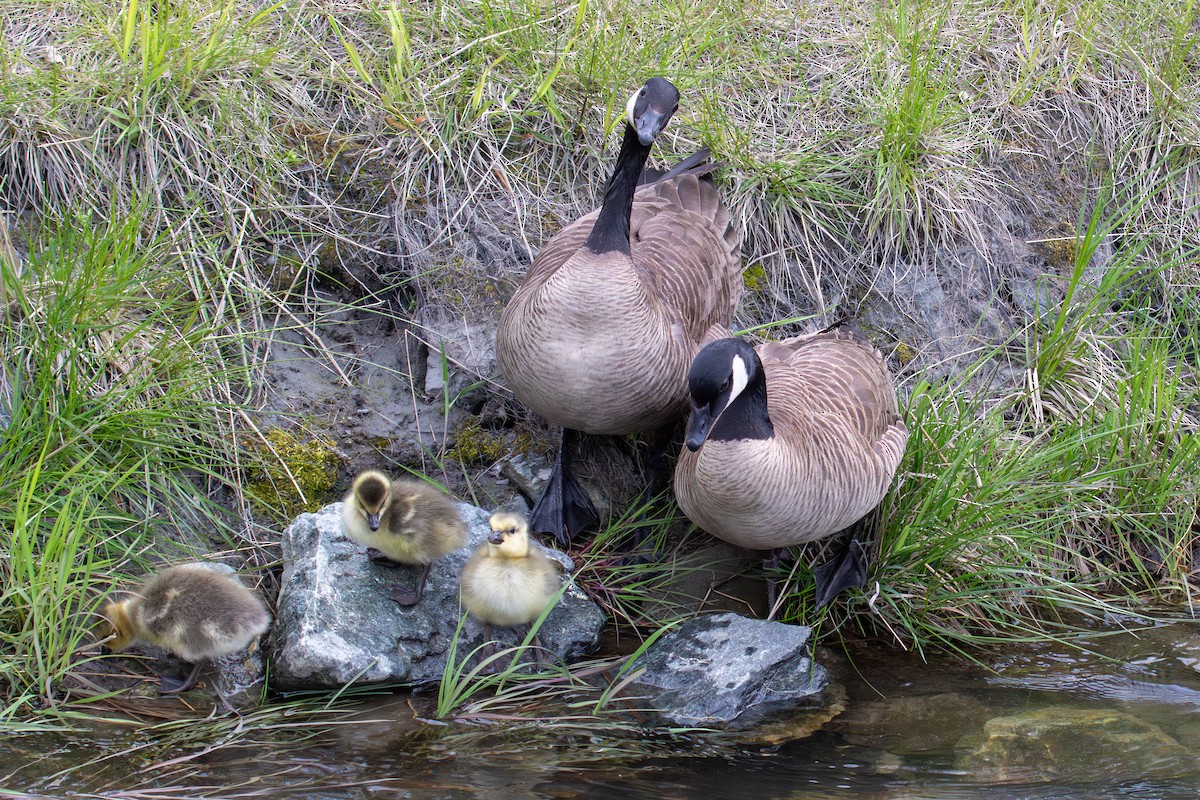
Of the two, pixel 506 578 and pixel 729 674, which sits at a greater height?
pixel 506 578

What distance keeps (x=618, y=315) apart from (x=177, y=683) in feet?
6.87

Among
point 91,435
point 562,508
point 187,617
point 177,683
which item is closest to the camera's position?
point 187,617

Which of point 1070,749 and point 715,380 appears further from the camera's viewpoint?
point 715,380

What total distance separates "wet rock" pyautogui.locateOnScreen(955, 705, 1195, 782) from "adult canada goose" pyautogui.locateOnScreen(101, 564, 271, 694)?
2.46 meters

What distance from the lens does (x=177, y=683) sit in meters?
3.88

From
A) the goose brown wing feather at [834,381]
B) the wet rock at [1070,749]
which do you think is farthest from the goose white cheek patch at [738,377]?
the wet rock at [1070,749]

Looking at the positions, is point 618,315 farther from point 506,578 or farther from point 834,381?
point 506,578

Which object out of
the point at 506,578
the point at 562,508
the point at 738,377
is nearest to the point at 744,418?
the point at 738,377

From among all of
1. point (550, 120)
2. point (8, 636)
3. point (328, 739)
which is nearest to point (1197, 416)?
point (550, 120)

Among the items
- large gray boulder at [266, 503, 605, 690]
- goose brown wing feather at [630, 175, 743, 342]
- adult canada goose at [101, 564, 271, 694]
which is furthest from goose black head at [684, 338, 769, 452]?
adult canada goose at [101, 564, 271, 694]

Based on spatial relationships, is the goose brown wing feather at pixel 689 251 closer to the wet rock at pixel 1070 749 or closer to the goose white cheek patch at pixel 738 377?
the goose white cheek patch at pixel 738 377

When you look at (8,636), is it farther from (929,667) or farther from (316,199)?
(929,667)

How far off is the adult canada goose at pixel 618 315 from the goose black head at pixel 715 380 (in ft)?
1.77

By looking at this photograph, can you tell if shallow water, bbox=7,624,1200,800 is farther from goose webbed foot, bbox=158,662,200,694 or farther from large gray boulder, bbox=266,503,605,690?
goose webbed foot, bbox=158,662,200,694
